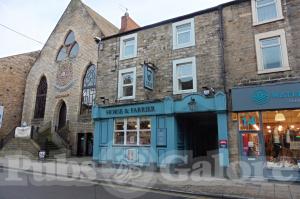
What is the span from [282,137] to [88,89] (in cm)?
1796

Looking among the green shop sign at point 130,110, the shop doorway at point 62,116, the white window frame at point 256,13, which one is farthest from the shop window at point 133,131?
the shop doorway at point 62,116

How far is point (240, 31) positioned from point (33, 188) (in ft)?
35.8

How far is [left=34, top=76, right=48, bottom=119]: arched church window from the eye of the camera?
2730 cm

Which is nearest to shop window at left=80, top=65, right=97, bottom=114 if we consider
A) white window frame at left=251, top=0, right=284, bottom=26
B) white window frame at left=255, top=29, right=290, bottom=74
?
white window frame at left=251, top=0, right=284, bottom=26

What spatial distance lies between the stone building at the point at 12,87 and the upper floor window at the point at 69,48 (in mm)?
5933

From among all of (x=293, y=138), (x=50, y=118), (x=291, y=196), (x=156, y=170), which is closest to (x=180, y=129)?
(x=156, y=170)

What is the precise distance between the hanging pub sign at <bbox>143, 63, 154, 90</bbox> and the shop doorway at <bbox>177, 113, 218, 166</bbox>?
2271 mm

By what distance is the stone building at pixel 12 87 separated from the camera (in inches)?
1091

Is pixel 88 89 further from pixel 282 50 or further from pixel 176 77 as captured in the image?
pixel 282 50

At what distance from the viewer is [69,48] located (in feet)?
84.8

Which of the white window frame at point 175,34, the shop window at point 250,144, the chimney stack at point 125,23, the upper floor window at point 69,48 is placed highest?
the chimney stack at point 125,23

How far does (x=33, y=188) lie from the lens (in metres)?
8.00

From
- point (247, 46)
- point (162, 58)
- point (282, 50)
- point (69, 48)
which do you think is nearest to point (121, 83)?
point (162, 58)

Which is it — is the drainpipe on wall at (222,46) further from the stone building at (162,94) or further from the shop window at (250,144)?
the shop window at (250,144)
